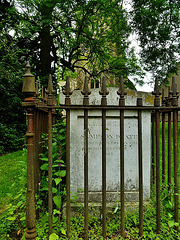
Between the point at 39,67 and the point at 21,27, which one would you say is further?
the point at 39,67

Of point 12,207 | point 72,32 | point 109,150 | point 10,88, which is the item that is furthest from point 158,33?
A: point 12,207

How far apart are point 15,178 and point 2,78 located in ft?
14.8

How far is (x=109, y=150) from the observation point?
8.86 feet

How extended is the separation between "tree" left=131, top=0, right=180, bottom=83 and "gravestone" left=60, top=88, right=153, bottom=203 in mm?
8335

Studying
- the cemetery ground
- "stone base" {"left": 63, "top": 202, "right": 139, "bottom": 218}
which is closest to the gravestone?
"stone base" {"left": 63, "top": 202, "right": 139, "bottom": 218}

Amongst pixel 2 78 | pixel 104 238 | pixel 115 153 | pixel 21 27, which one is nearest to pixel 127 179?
pixel 115 153

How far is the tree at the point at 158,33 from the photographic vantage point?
9867 millimetres

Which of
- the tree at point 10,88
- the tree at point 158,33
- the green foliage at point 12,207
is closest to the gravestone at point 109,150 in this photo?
the green foliage at point 12,207

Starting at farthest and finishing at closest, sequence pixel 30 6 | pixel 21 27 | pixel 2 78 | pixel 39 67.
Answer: pixel 39 67 < pixel 30 6 < pixel 21 27 < pixel 2 78

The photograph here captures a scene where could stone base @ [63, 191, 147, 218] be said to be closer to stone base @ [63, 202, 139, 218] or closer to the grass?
stone base @ [63, 202, 139, 218]

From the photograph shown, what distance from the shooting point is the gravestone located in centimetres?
264

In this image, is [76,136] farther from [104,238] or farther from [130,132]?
A: [104,238]

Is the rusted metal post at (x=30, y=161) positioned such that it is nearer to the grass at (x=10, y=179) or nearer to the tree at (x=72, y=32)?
the grass at (x=10, y=179)

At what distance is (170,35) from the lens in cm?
1068
